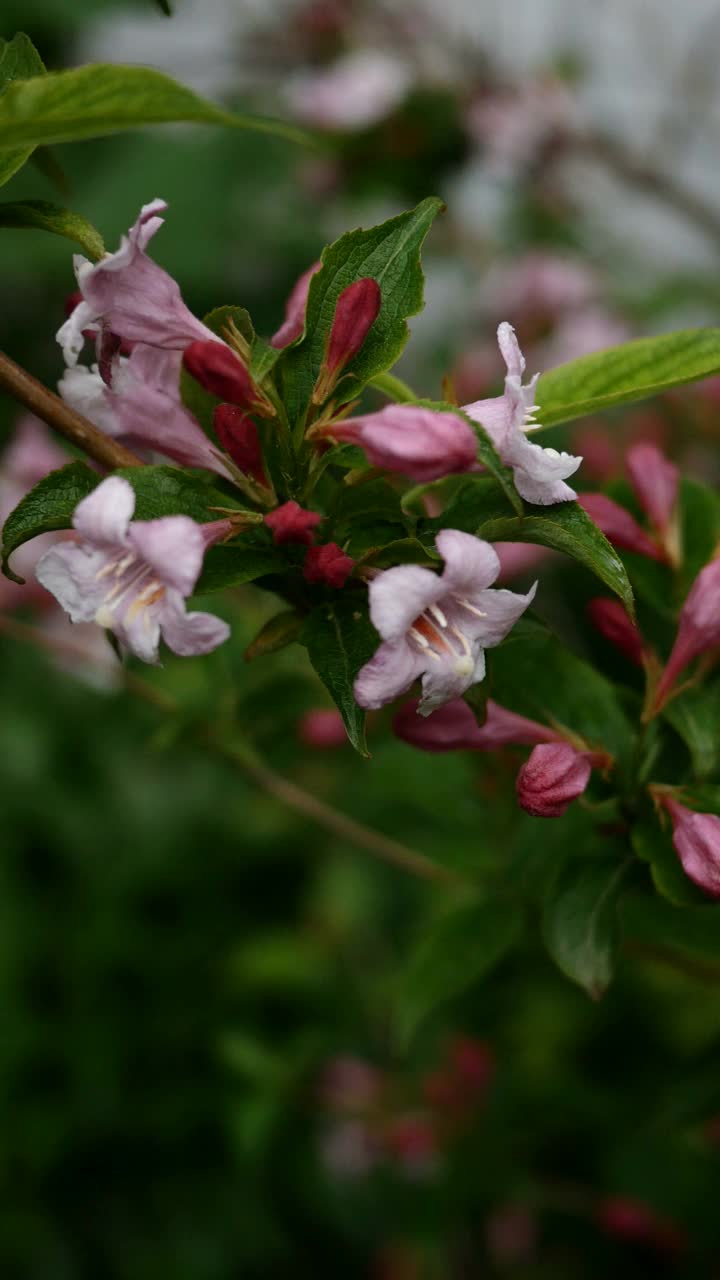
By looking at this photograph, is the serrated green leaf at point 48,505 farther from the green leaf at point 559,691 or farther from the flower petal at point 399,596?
the green leaf at point 559,691

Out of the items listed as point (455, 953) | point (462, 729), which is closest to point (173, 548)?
point (462, 729)

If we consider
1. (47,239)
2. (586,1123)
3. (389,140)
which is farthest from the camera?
(47,239)

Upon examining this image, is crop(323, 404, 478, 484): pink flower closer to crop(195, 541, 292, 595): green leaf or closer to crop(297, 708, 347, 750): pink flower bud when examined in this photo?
crop(195, 541, 292, 595): green leaf

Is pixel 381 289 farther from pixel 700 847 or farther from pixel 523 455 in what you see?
pixel 700 847

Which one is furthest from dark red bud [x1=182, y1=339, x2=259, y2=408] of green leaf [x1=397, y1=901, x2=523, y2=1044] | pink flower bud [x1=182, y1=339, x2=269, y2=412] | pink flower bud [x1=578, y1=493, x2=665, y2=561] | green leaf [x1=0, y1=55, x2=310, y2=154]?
green leaf [x1=397, y1=901, x2=523, y2=1044]

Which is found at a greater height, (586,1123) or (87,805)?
(586,1123)

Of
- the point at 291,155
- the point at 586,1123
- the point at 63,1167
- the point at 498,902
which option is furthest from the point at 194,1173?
the point at 291,155

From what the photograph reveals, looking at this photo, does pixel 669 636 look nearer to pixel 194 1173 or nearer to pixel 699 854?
pixel 699 854
